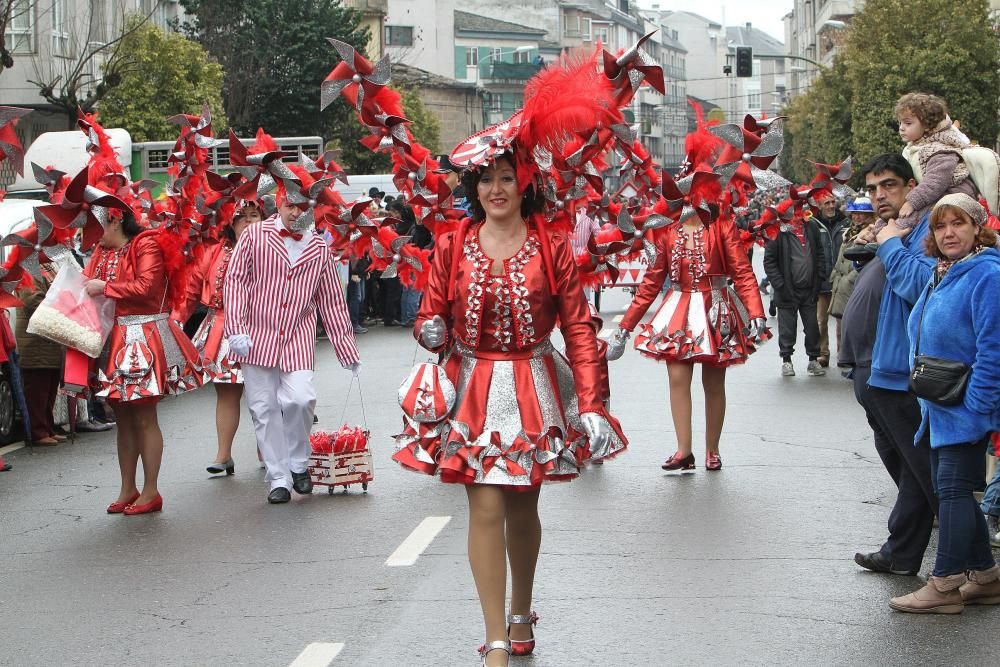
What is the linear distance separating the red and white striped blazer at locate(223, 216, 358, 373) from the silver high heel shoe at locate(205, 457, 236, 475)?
1361 mm

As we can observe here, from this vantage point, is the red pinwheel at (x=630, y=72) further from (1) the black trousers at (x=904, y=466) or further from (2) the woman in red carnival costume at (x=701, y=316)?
(2) the woman in red carnival costume at (x=701, y=316)

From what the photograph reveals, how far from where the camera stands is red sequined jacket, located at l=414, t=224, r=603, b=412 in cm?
596

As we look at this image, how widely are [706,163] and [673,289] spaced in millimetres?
1699

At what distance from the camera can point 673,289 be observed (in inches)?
425

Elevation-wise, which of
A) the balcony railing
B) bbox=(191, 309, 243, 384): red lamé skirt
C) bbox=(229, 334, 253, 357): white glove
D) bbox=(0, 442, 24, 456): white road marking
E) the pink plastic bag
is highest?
the balcony railing

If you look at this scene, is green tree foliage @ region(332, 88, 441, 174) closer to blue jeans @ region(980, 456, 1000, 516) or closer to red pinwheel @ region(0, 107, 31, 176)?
red pinwheel @ region(0, 107, 31, 176)

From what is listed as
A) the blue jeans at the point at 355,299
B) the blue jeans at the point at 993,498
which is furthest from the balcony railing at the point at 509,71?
the blue jeans at the point at 993,498

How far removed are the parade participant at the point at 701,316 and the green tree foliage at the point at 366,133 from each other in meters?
30.8

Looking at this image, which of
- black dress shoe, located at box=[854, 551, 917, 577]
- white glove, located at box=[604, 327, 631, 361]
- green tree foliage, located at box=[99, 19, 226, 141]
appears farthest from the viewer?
green tree foliage, located at box=[99, 19, 226, 141]

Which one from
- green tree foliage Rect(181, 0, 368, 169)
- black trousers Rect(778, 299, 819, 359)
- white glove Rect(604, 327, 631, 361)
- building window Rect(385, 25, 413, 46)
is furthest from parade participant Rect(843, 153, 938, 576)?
building window Rect(385, 25, 413, 46)

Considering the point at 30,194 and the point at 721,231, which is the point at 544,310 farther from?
the point at 30,194

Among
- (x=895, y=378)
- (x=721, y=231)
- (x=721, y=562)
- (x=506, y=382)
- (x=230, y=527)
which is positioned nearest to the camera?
(x=506, y=382)

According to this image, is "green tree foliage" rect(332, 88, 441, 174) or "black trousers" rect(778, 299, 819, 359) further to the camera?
"green tree foliage" rect(332, 88, 441, 174)

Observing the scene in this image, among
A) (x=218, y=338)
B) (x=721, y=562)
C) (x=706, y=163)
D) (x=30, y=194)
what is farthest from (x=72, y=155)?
(x=721, y=562)
